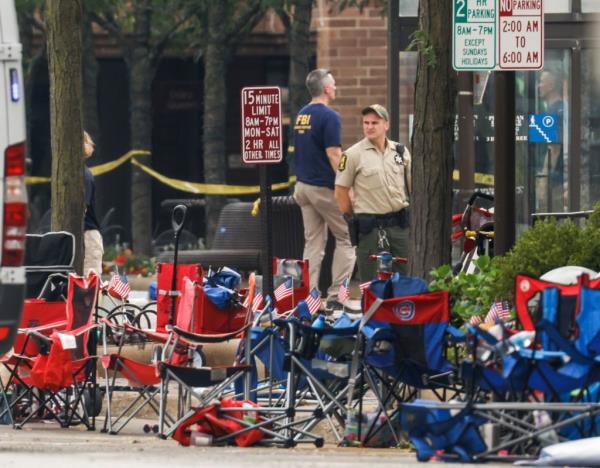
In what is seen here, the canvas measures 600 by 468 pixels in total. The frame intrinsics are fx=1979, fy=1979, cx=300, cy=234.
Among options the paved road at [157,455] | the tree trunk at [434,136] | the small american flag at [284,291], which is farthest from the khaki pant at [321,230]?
the paved road at [157,455]

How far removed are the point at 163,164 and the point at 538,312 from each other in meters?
23.9

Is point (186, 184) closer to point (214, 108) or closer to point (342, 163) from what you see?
point (214, 108)

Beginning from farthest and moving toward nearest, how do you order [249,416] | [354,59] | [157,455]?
[354,59]
[249,416]
[157,455]

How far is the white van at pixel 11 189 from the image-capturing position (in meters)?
9.62

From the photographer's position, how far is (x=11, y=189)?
9641 millimetres

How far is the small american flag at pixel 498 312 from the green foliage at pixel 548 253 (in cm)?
13

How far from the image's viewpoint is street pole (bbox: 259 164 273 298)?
14953mm

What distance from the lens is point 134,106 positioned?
1153 inches

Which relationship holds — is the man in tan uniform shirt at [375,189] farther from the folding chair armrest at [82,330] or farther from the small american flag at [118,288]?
the folding chair armrest at [82,330]

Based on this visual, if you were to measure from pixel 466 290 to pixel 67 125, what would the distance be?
4.97 metres

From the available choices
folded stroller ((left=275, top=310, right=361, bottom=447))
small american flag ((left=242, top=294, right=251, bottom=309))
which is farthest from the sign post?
folded stroller ((left=275, top=310, right=361, bottom=447))

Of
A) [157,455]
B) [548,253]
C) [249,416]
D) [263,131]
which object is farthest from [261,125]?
[157,455]

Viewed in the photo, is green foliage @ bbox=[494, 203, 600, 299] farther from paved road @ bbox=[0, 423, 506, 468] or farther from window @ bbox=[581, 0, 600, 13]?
window @ bbox=[581, 0, 600, 13]

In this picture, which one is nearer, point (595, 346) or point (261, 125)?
point (595, 346)
